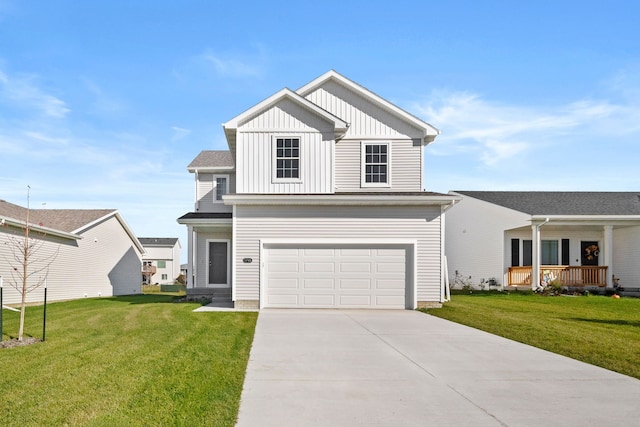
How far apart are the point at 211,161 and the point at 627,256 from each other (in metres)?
21.4

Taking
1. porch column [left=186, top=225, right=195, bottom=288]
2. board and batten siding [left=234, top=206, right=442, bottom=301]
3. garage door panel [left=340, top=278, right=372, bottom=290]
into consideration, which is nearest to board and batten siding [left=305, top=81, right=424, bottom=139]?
board and batten siding [left=234, top=206, right=442, bottom=301]

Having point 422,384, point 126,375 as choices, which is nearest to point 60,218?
point 126,375

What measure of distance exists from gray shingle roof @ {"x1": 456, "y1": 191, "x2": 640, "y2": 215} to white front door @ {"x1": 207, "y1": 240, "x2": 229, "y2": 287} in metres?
14.4

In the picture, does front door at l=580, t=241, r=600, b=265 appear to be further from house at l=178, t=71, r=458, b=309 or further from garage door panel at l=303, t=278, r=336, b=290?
garage door panel at l=303, t=278, r=336, b=290

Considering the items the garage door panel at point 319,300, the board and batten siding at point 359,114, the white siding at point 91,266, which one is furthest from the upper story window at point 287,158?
the white siding at point 91,266

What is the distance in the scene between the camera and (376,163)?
18.6m

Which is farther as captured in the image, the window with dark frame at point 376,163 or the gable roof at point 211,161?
the gable roof at point 211,161

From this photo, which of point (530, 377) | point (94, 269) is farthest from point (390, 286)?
point (94, 269)

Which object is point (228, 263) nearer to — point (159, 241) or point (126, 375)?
point (126, 375)

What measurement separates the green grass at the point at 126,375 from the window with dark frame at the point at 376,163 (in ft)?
26.4

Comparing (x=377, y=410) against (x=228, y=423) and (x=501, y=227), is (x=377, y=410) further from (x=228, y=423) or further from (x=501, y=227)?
(x=501, y=227)

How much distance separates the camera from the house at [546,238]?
84.3 feet

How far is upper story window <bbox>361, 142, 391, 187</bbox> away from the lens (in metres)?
18.5

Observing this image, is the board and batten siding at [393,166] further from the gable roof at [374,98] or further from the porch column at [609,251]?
the porch column at [609,251]
